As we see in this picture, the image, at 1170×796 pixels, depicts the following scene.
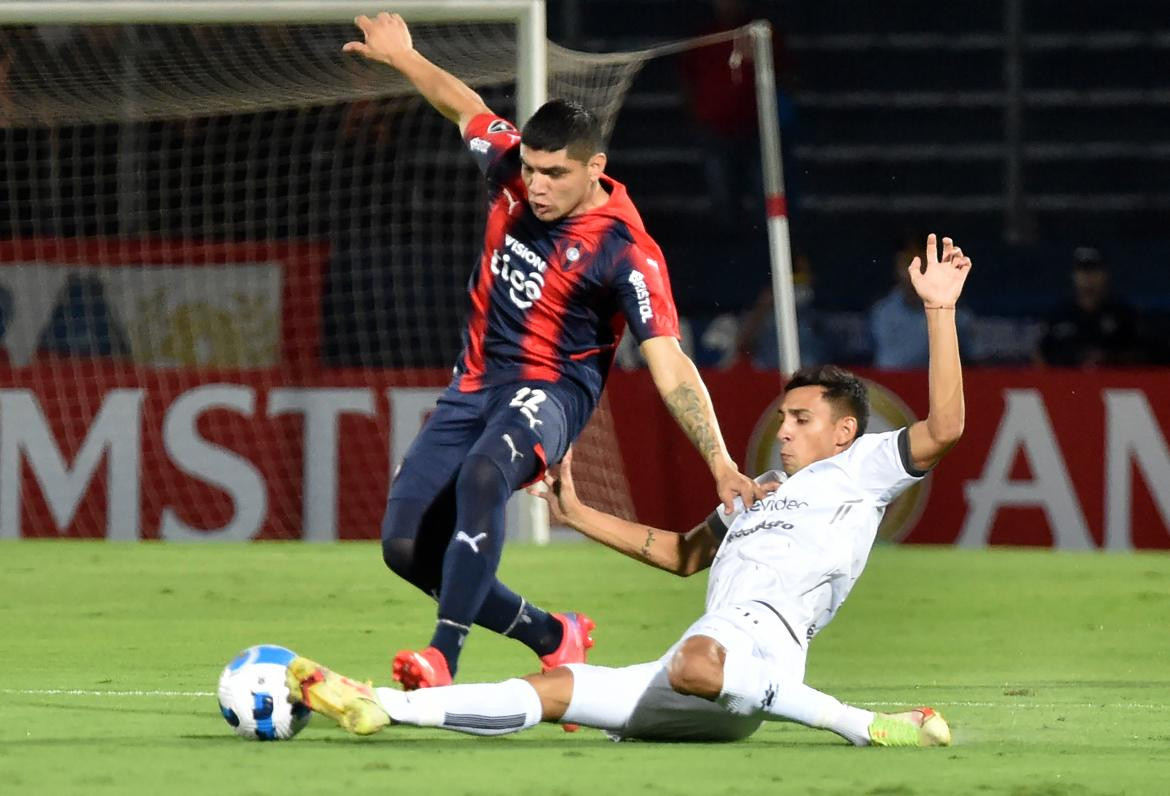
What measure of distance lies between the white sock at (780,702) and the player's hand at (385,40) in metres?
3.00

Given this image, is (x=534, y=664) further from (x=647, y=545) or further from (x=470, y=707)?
(x=470, y=707)

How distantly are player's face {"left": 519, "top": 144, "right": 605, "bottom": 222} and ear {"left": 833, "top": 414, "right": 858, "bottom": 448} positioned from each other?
1.23 m

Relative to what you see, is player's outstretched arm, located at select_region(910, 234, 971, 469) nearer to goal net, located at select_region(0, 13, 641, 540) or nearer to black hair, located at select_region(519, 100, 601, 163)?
black hair, located at select_region(519, 100, 601, 163)

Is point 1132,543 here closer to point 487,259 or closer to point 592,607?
point 592,607

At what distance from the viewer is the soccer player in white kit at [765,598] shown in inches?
209

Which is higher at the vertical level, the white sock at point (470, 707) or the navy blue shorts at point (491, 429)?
the navy blue shorts at point (491, 429)

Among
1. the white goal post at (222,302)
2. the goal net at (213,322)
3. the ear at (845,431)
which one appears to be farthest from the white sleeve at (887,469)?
the goal net at (213,322)

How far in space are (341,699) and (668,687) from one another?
37.2 inches

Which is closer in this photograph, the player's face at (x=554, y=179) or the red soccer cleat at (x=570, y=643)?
the player's face at (x=554, y=179)

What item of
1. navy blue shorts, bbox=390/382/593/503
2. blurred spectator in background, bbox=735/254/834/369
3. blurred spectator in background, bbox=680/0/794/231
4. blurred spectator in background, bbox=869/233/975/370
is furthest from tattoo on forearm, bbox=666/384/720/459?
blurred spectator in background, bbox=680/0/794/231

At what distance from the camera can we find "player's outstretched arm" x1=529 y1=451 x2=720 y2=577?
612cm

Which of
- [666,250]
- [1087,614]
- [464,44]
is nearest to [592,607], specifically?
[1087,614]

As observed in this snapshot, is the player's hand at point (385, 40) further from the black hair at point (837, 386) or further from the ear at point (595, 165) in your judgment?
the black hair at point (837, 386)

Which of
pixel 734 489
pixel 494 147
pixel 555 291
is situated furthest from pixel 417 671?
pixel 494 147
